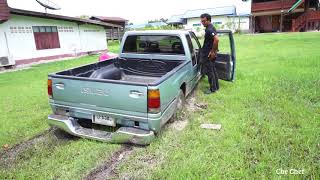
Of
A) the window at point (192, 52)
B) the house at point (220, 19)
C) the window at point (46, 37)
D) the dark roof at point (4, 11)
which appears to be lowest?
the window at point (192, 52)

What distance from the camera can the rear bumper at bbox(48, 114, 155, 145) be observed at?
3424mm

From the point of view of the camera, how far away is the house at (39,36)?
12.9 m

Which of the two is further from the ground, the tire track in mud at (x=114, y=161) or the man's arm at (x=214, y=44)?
the man's arm at (x=214, y=44)

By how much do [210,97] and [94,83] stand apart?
3.30 m

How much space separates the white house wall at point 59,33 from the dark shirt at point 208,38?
38.2 feet

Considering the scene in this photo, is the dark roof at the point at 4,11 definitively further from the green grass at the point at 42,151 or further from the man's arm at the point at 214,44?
the man's arm at the point at 214,44

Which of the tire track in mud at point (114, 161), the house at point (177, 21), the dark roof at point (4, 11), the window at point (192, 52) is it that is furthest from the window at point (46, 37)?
the house at point (177, 21)

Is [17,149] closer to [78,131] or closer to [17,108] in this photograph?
[78,131]

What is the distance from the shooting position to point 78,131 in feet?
12.4

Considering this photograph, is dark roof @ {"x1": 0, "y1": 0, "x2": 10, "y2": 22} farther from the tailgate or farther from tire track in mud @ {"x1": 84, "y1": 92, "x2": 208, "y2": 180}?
tire track in mud @ {"x1": 84, "y1": 92, "x2": 208, "y2": 180}

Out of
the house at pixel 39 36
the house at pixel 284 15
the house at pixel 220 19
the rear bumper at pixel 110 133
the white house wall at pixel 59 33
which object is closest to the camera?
the rear bumper at pixel 110 133

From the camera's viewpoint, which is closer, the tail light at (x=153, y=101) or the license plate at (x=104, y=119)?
the tail light at (x=153, y=101)

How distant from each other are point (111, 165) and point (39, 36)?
14517mm

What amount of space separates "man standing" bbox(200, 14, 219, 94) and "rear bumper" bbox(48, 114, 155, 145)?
304 cm
